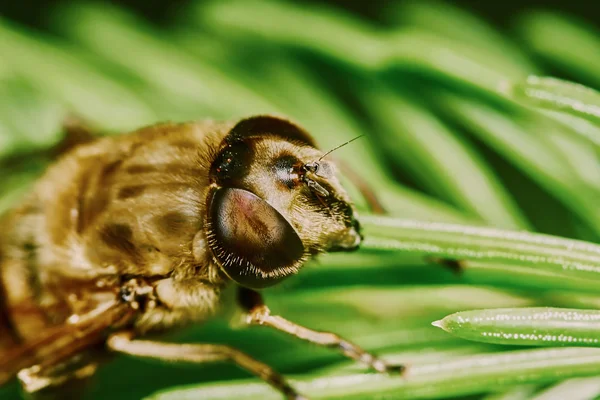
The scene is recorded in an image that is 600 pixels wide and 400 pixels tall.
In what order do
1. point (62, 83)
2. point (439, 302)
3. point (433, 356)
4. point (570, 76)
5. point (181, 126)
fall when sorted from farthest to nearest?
point (570, 76)
point (62, 83)
point (181, 126)
point (439, 302)
point (433, 356)

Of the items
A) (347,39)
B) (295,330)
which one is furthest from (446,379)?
(347,39)

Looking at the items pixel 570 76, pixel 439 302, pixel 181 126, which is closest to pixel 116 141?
pixel 181 126

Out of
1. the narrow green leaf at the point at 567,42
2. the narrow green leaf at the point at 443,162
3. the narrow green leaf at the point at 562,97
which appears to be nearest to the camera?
the narrow green leaf at the point at 562,97

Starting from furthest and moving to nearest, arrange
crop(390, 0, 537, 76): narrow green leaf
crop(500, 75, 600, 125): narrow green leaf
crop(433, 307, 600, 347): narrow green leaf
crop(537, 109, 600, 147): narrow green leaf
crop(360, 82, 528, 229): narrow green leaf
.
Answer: crop(390, 0, 537, 76): narrow green leaf
crop(360, 82, 528, 229): narrow green leaf
crop(537, 109, 600, 147): narrow green leaf
crop(500, 75, 600, 125): narrow green leaf
crop(433, 307, 600, 347): narrow green leaf

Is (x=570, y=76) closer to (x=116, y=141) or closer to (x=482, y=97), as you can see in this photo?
(x=482, y=97)

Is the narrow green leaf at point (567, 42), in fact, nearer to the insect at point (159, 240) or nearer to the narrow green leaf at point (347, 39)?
the narrow green leaf at point (347, 39)

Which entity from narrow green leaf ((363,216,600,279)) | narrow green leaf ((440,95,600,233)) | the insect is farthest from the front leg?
narrow green leaf ((440,95,600,233))

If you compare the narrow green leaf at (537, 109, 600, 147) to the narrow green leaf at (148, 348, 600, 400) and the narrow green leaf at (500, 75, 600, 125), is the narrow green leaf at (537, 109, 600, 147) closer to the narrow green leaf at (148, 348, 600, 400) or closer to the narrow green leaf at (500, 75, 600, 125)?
the narrow green leaf at (500, 75, 600, 125)

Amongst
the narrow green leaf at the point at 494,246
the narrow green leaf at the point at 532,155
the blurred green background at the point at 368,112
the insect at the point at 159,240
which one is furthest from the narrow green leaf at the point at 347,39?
the narrow green leaf at the point at 494,246
